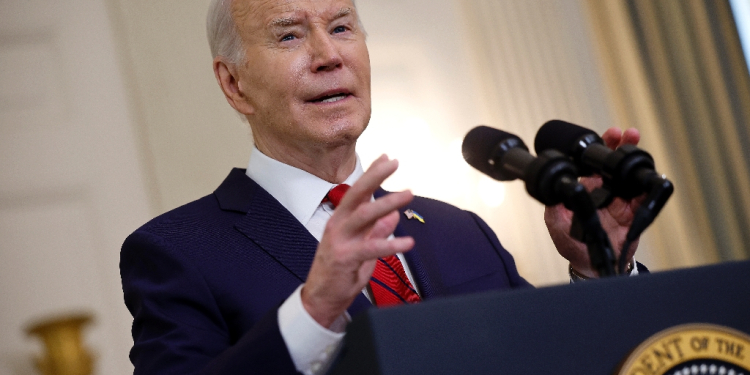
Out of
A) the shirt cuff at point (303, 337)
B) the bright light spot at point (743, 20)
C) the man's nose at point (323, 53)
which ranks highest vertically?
the man's nose at point (323, 53)

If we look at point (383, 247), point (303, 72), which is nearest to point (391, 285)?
point (303, 72)

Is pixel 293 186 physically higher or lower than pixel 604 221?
higher

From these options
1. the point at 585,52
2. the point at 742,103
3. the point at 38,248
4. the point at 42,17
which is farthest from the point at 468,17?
the point at 38,248

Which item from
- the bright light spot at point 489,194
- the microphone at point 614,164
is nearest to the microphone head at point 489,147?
the microphone at point 614,164

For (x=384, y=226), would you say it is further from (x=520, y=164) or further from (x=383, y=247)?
(x=520, y=164)

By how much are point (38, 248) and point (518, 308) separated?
3266mm

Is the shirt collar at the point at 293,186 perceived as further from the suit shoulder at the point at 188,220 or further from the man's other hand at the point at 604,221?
the man's other hand at the point at 604,221

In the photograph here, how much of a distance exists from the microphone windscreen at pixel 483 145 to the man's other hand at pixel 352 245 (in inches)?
10.0

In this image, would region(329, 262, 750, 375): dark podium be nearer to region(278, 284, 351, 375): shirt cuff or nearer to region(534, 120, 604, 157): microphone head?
region(278, 284, 351, 375): shirt cuff

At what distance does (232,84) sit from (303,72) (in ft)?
0.89

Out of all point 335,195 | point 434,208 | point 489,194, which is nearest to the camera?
point 335,195

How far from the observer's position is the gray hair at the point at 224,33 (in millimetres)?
1895

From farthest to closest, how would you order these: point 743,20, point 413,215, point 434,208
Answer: point 743,20 → point 434,208 → point 413,215

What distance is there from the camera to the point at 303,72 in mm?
1746
